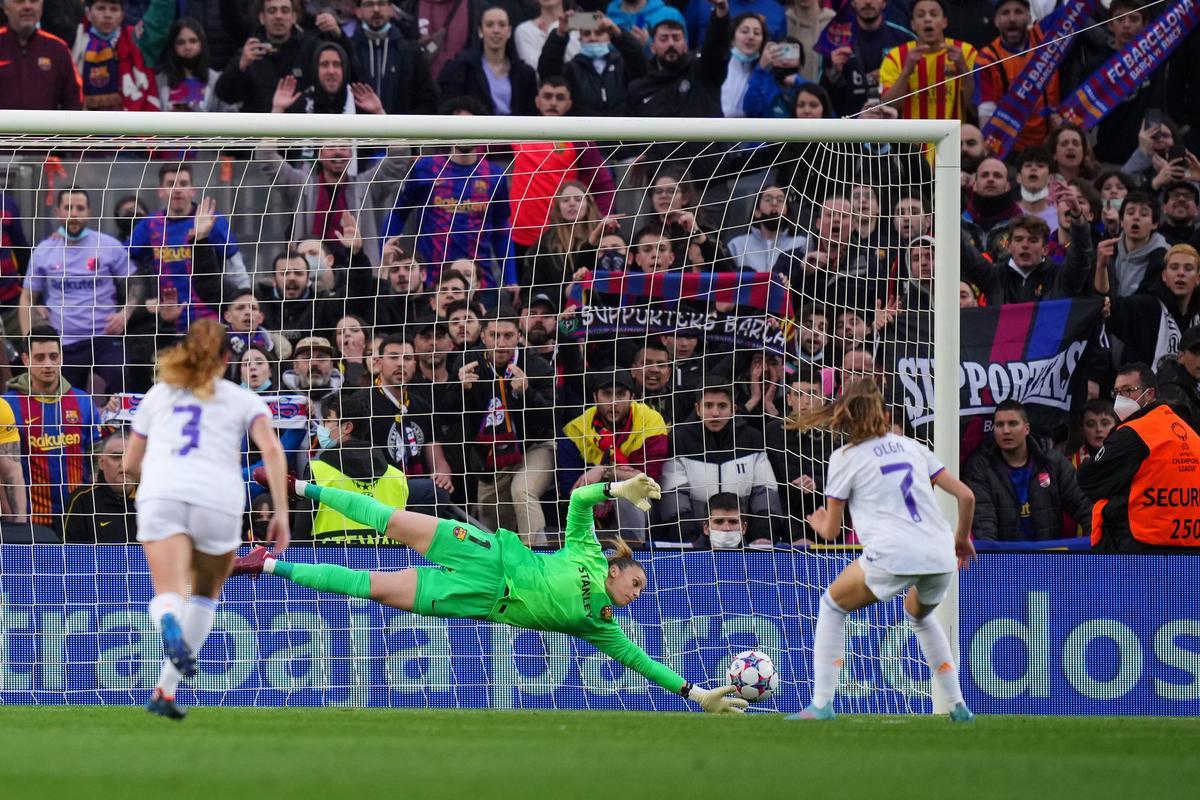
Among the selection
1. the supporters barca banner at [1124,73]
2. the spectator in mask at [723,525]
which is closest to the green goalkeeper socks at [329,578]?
the spectator in mask at [723,525]

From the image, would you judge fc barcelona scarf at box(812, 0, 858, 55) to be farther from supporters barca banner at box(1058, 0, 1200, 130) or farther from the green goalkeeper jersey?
the green goalkeeper jersey

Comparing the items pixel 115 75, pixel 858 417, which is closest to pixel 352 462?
pixel 858 417

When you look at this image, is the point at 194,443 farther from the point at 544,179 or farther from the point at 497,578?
the point at 544,179

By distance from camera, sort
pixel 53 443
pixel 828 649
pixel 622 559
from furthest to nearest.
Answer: pixel 53 443 → pixel 622 559 → pixel 828 649

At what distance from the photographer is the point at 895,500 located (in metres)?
8.80

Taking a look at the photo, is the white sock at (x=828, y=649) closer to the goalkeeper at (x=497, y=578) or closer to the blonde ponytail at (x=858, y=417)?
the blonde ponytail at (x=858, y=417)

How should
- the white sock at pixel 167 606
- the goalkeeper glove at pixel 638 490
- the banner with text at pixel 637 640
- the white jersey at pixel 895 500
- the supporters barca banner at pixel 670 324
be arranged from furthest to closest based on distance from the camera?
the supporters barca banner at pixel 670 324 → the banner with text at pixel 637 640 → the goalkeeper glove at pixel 638 490 → the white jersey at pixel 895 500 → the white sock at pixel 167 606

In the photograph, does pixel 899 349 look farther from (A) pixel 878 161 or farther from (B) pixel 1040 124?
(B) pixel 1040 124

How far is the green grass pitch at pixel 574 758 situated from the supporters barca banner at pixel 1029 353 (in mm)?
4094

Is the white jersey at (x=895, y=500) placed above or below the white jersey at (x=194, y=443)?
below

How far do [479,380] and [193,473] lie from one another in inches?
184

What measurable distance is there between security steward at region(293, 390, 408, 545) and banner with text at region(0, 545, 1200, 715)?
1.46 feet

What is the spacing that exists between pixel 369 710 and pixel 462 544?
115cm

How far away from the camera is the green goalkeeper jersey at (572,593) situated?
10.0 metres
